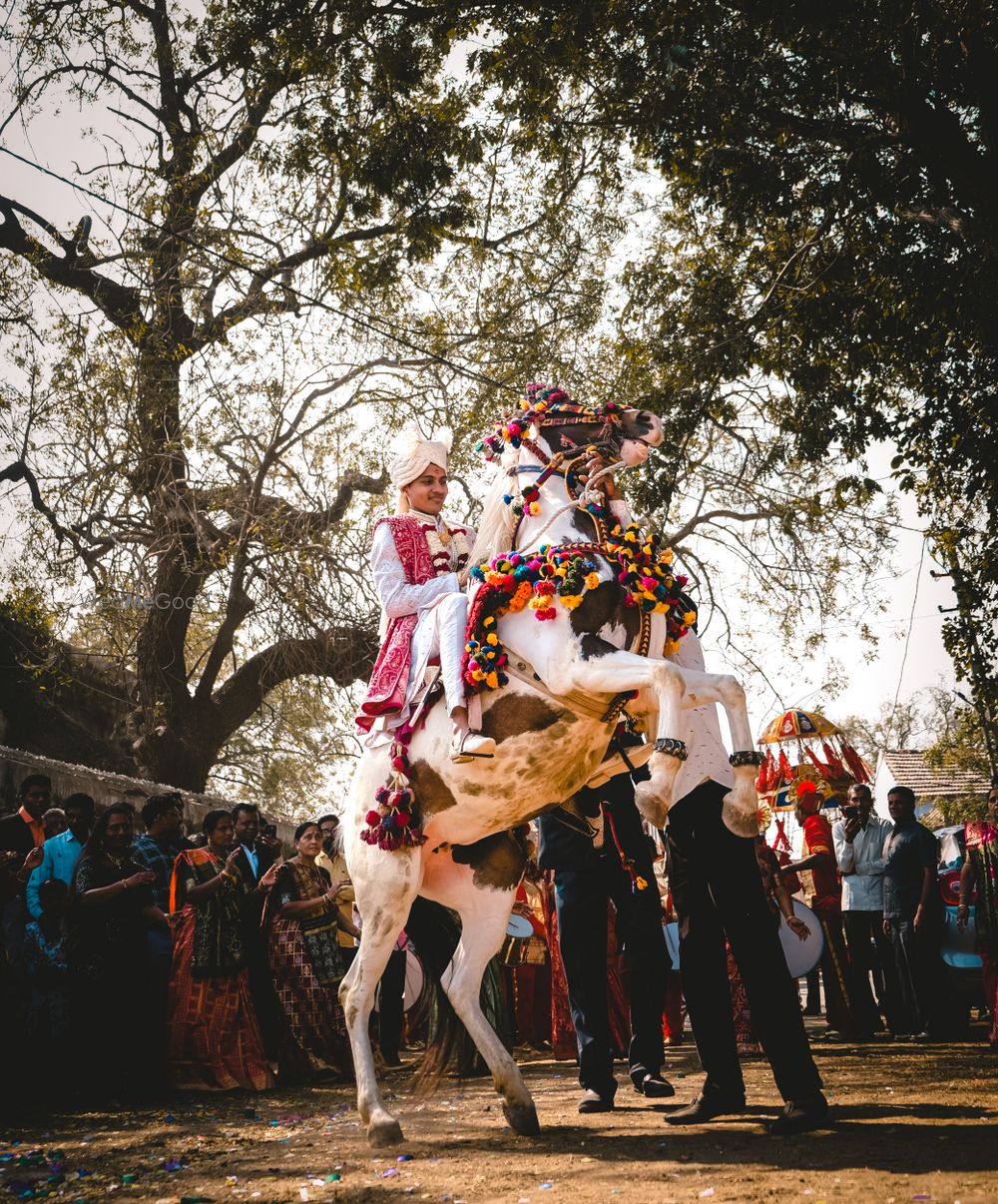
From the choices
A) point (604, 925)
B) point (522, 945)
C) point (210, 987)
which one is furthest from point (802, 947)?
point (210, 987)

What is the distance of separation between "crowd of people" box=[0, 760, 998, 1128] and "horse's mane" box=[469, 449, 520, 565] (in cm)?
142

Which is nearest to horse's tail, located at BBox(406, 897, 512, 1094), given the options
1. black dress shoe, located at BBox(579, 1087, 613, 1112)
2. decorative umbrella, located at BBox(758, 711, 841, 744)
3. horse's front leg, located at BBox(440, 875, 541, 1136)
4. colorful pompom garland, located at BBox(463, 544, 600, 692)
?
horse's front leg, located at BBox(440, 875, 541, 1136)

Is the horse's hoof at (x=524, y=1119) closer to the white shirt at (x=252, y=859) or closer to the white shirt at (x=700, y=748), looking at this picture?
the white shirt at (x=700, y=748)

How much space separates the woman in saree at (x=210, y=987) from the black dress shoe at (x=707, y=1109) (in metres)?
4.15

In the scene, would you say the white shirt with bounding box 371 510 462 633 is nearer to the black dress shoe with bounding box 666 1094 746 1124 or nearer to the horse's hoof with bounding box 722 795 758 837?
the horse's hoof with bounding box 722 795 758 837

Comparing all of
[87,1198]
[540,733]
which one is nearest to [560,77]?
[540,733]

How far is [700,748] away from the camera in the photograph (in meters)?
5.10

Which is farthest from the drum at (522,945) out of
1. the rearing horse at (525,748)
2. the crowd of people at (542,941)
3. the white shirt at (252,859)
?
the rearing horse at (525,748)

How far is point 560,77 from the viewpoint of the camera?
30.6ft

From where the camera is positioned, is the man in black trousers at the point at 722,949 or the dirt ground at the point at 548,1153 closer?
the dirt ground at the point at 548,1153

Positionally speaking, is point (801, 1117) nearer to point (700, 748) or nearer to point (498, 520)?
point (700, 748)

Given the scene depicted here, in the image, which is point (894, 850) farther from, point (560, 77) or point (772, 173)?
point (560, 77)

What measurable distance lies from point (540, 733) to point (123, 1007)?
13.5 feet

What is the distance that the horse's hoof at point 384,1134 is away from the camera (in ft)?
15.5
